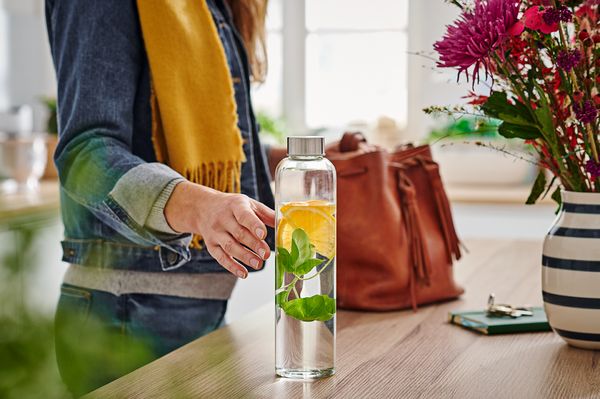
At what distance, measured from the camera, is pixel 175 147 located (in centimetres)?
111

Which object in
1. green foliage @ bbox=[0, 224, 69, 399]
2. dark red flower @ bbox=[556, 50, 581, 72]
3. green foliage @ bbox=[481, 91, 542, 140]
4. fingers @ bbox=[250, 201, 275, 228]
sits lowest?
fingers @ bbox=[250, 201, 275, 228]

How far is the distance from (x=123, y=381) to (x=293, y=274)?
0.21 m

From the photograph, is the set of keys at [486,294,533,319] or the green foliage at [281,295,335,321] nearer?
the green foliage at [281,295,335,321]

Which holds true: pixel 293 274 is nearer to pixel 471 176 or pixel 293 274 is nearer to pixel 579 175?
pixel 579 175

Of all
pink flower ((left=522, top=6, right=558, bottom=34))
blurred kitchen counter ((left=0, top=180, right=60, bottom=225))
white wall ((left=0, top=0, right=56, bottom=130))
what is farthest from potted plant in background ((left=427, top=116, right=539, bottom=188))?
pink flower ((left=522, top=6, right=558, bottom=34))

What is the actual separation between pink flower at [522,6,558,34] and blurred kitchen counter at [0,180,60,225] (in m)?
0.51

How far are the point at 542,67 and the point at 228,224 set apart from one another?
Result: 41cm

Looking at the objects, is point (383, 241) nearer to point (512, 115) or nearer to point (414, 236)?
point (414, 236)

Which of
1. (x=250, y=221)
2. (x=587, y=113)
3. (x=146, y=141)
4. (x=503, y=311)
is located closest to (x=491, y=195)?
(x=503, y=311)

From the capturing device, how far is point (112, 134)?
1.00 metres

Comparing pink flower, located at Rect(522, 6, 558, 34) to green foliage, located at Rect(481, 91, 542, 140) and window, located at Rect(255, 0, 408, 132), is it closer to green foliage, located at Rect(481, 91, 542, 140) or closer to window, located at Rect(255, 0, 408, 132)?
green foliage, located at Rect(481, 91, 542, 140)

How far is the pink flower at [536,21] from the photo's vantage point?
2.72 ft

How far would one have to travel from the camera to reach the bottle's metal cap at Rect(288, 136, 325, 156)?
792 millimetres

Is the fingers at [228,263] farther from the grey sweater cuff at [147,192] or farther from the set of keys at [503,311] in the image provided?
the set of keys at [503,311]
